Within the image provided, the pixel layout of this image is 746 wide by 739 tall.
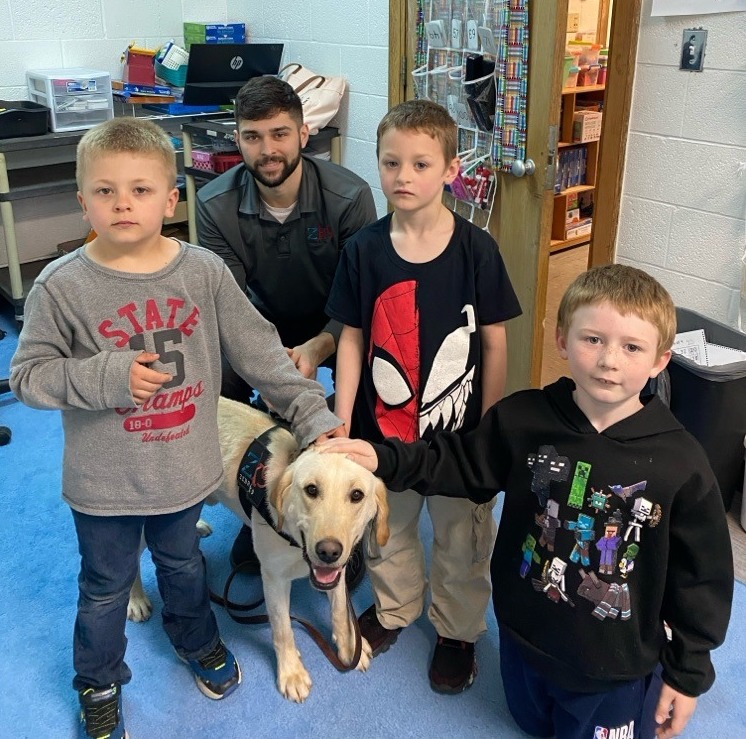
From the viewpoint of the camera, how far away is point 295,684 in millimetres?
1812

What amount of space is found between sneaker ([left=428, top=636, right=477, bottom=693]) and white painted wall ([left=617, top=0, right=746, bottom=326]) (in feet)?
4.81

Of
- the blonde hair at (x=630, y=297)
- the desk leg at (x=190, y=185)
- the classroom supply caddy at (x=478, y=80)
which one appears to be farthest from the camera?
the desk leg at (x=190, y=185)

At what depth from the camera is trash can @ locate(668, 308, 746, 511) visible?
230cm

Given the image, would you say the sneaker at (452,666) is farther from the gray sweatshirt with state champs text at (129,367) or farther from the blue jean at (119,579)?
the gray sweatshirt with state champs text at (129,367)

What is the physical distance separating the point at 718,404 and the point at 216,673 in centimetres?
165

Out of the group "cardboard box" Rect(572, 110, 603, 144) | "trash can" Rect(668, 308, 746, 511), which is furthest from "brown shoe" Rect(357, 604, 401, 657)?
"cardboard box" Rect(572, 110, 603, 144)

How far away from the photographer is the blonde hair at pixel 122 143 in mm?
1372

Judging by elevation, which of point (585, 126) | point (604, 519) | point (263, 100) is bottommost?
point (604, 519)

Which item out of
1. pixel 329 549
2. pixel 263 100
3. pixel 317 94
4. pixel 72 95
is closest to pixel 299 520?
pixel 329 549

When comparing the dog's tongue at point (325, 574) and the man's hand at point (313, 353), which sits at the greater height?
the man's hand at point (313, 353)

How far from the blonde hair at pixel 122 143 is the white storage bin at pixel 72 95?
8.32ft

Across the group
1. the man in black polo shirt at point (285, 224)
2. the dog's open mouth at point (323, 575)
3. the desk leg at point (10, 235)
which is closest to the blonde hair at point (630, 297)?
the dog's open mouth at point (323, 575)

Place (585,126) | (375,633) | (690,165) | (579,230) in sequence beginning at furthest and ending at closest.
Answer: (579,230), (585,126), (690,165), (375,633)

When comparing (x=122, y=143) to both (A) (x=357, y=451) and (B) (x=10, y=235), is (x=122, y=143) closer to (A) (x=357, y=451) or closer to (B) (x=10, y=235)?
(A) (x=357, y=451)
